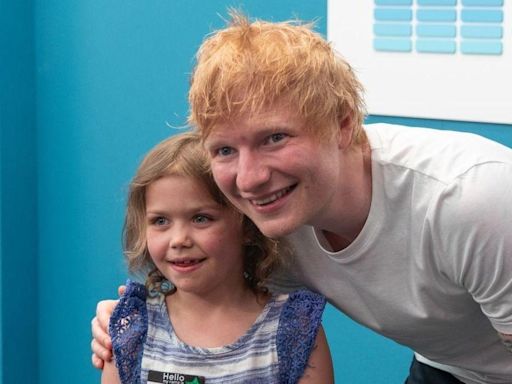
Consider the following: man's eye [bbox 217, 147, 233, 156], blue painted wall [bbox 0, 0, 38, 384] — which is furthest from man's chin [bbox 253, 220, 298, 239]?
blue painted wall [bbox 0, 0, 38, 384]

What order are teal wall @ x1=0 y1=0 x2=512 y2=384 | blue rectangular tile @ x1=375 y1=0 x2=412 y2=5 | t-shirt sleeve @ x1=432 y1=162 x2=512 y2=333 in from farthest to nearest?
teal wall @ x1=0 y1=0 x2=512 y2=384
blue rectangular tile @ x1=375 y1=0 x2=412 y2=5
t-shirt sleeve @ x1=432 y1=162 x2=512 y2=333

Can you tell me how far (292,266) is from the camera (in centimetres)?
154

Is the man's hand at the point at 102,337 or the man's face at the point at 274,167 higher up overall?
the man's face at the point at 274,167

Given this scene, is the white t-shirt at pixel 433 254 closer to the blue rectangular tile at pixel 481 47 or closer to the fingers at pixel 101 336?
the fingers at pixel 101 336

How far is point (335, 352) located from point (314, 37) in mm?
1062

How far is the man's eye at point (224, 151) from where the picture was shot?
4.28 ft

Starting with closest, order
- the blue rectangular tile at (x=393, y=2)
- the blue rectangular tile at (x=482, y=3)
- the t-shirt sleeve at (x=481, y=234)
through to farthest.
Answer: the t-shirt sleeve at (x=481, y=234)
the blue rectangular tile at (x=482, y=3)
the blue rectangular tile at (x=393, y=2)

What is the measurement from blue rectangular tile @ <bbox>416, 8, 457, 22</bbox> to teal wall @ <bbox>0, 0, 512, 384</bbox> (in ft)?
1.68

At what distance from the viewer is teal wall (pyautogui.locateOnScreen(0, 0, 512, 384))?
2424 millimetres

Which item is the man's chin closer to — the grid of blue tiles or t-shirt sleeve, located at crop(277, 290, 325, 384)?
t-shirt sleeve, located at crop(277, 290, 325, 384)

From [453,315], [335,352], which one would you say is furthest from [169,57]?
[453,315]

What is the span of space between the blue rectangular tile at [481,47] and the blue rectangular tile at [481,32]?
11 millimetres

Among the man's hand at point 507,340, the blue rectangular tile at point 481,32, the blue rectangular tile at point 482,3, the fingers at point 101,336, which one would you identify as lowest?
the fingers at point 101,336

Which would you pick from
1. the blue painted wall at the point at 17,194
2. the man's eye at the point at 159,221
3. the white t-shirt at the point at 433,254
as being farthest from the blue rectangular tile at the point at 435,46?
the blue painted wall at the point at 17,194
